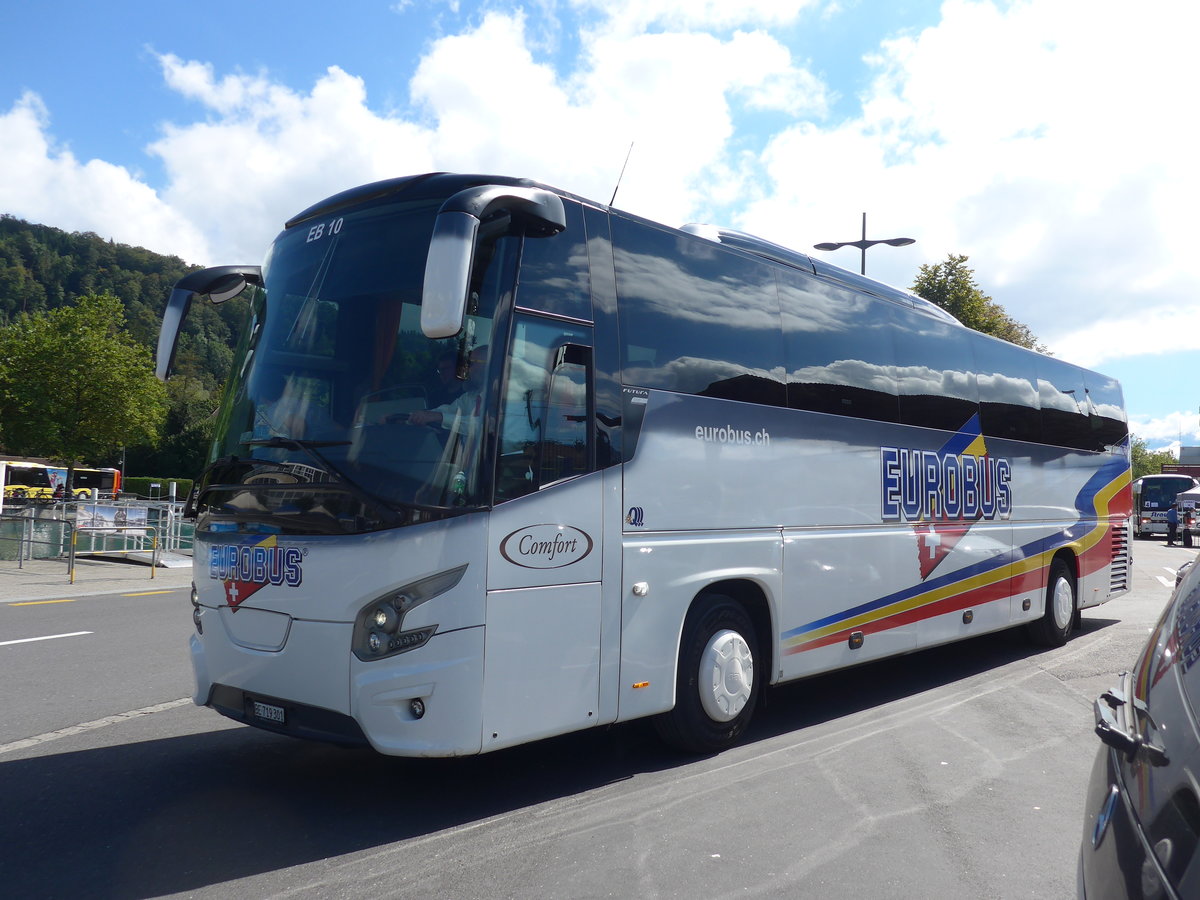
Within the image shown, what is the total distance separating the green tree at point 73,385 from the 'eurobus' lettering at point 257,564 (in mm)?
47370

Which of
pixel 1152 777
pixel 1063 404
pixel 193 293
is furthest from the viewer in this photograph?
pixel 1063 404

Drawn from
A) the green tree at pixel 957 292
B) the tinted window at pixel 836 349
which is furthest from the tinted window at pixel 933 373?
the green tree at pixel 957 292

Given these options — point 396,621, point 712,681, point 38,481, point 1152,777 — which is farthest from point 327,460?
point 38,481

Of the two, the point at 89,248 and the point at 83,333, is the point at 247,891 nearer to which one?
the point at 83,333

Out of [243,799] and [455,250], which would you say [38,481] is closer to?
[243,799]

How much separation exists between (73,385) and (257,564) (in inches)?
1904

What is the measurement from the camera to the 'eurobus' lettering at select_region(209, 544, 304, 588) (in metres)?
5.12

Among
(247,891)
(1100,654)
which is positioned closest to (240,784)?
(247,891)

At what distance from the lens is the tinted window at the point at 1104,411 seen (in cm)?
1284

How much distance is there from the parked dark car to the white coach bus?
300 centimetres

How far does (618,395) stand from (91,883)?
3510 millimetres

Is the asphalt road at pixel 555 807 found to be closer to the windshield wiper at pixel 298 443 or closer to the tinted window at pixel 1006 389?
the windshield wiper at pixel 298 443

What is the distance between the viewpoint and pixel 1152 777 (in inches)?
83.3

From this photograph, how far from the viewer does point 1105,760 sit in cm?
254
